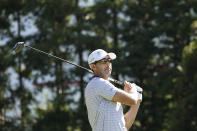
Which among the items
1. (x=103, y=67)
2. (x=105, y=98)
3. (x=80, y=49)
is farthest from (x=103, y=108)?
(x=80, y=49)

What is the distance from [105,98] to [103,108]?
86 mm

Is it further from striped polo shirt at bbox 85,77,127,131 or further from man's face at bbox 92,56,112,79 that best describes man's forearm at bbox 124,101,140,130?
man's face at bbox 92,56,112,79

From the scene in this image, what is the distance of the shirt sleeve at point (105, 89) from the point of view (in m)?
4.83

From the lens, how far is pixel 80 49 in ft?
76.8

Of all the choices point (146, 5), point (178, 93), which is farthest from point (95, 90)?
point (146, 5)

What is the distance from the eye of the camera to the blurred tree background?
22.6 meters

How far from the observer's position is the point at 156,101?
22875 millimetres

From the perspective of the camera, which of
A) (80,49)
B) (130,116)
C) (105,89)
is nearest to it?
(105,89)

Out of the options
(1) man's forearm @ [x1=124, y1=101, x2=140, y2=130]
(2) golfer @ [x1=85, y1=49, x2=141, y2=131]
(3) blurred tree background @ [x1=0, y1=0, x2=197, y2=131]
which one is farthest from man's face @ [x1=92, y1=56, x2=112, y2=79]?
(3) blurred tree background @ [x1=0, y1=0, x2=197, y2=131]

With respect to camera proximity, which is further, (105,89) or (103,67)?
(103,67)

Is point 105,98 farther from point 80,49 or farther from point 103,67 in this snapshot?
point 80,49

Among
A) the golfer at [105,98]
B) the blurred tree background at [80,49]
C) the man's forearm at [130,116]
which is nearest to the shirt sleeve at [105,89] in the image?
the golfer at [105,98]

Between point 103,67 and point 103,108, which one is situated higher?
point 103,67

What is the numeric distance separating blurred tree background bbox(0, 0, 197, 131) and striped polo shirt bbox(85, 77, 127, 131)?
1699 centimetres
